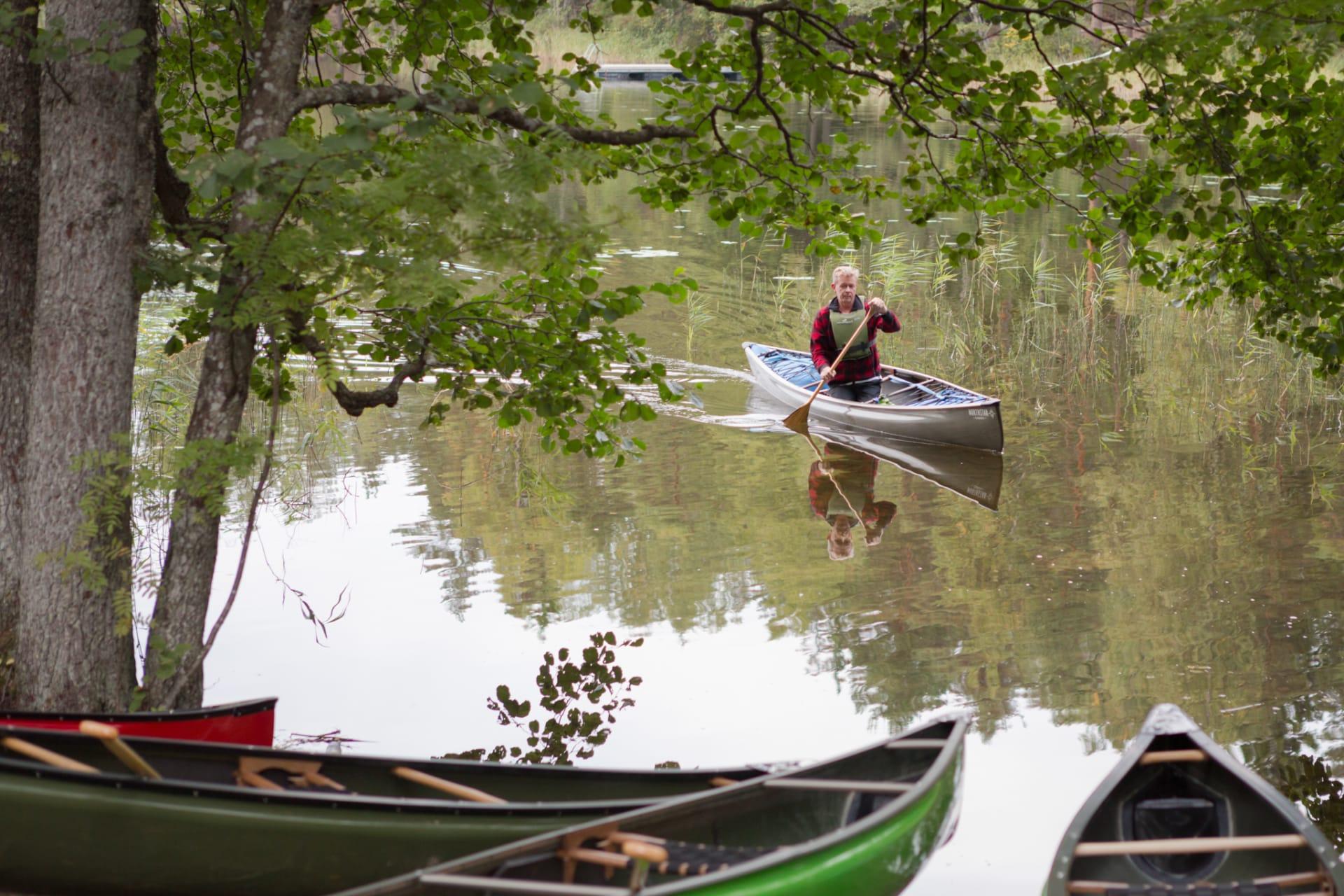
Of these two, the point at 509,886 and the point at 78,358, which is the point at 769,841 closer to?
the point at 509,886

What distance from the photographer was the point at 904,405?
11.2 m

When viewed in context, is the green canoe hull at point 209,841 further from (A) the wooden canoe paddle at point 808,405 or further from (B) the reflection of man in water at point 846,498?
(A) the wooden canoe paddle at point 808,405

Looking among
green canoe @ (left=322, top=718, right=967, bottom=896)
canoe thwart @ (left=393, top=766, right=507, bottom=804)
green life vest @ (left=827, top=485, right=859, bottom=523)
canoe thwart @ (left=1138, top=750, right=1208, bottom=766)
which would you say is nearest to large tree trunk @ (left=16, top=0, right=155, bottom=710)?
canoe thwart @ (left=393, top=766, right=507, bottom=804)

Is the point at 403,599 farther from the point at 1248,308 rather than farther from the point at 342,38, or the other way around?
the point at 1248,308

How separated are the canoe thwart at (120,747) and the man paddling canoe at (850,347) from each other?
8.55 meters

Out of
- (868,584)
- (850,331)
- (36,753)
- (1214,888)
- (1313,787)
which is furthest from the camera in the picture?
(850,331)

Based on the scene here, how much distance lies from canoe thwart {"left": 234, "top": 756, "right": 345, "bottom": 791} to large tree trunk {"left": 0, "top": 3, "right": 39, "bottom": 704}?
106 cm

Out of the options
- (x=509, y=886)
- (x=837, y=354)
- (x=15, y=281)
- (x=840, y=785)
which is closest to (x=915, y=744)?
(x=840, y=785)

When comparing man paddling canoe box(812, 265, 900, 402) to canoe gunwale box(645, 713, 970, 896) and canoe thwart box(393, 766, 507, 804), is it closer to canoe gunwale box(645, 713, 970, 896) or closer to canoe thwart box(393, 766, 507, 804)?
canoe gunwale box(645, 713, 970, 896)

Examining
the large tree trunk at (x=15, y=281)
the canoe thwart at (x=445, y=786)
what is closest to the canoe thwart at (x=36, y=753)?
the large tree trunk at (x=15, y=281)

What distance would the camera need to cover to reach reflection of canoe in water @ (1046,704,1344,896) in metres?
3.80

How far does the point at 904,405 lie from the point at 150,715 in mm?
7921

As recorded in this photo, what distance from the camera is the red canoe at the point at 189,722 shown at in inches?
165

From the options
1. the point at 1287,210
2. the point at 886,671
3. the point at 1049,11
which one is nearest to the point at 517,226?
→ the point at 1049,11
